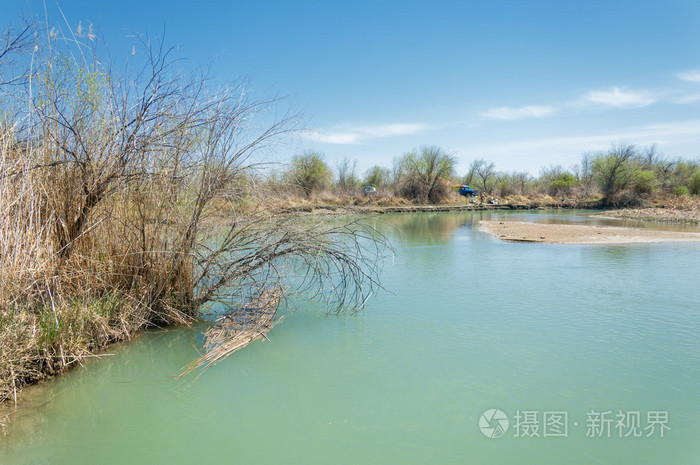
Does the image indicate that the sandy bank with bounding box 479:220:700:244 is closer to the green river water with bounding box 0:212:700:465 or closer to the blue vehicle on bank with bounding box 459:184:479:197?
the green river water with bounding box 0:212:700:465

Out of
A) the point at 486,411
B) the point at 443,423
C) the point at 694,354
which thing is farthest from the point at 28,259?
the point at 694,354

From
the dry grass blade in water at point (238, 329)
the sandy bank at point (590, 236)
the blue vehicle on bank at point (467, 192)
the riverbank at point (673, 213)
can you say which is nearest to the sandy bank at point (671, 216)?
the riverbank at point (673, 213)

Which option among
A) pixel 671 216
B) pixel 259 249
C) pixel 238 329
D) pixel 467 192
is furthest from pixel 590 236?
pixel 467 192

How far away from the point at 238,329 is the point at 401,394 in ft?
8.74

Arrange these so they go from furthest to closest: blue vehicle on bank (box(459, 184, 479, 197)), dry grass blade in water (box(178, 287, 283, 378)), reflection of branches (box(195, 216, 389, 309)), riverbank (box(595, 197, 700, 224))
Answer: blue vehicle on bank (box(459, 184, 479, 197)) < riverbank (box(595, 197, 700, 224)) < reflection of branches (box(195, 216, 389, 309)) < dry grass blade in water (box(178, 287, 283, 378))

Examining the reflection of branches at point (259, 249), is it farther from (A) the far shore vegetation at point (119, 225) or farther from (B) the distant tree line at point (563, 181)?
(B) the distant tree line at point (563, 181)

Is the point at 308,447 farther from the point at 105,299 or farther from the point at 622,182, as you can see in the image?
the point at 622,182

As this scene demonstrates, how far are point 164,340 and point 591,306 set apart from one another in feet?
23.9

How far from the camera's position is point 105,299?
5395 mm

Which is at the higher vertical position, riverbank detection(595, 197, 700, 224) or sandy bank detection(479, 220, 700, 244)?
riverbank detection(595, 197, 700, 224)

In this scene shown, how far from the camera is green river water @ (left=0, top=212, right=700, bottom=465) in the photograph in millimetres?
3697

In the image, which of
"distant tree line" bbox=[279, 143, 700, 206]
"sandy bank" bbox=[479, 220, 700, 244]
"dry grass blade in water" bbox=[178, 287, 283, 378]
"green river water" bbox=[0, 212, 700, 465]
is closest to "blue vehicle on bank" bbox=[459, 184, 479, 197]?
"distant tree line" bbox=[279, 143, 700, 206]

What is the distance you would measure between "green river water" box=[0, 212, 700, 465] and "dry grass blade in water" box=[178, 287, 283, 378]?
0.15 m

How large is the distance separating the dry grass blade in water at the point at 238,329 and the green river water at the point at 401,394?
15 cm
